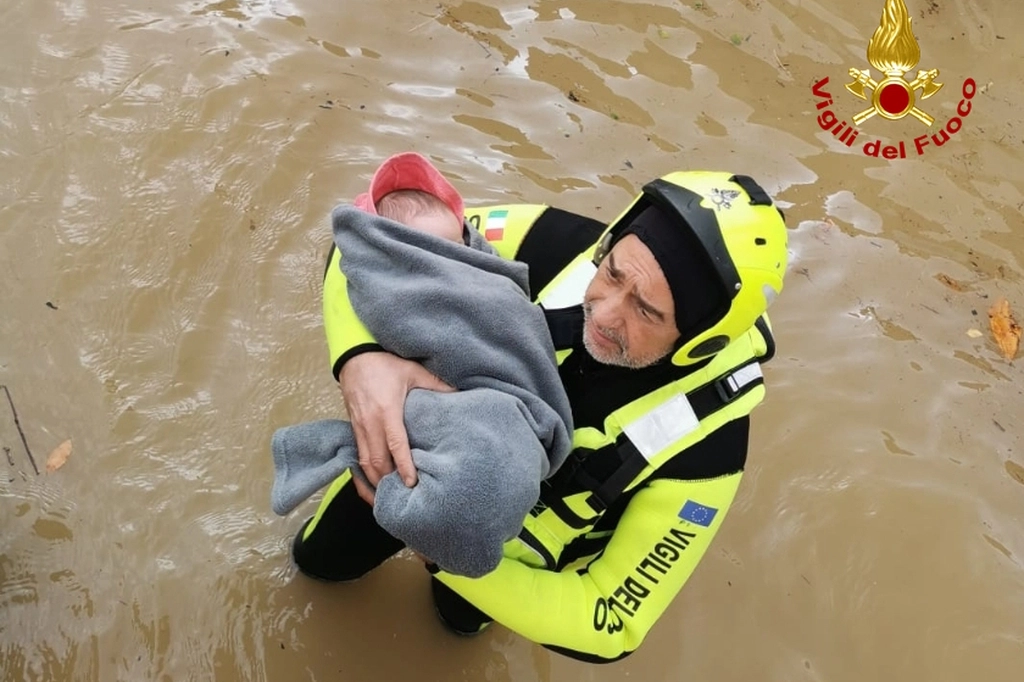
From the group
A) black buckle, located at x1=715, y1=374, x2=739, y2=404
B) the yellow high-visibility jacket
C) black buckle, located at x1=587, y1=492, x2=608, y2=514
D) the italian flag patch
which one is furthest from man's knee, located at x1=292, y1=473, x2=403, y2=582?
black buckle, located at x1=715, y1=374, x2=739, y2=404

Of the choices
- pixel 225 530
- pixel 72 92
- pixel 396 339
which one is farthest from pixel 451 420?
pixel 72 92

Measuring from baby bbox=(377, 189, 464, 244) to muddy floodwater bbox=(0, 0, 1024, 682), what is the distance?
116cm

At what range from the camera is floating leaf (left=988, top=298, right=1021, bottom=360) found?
354cm

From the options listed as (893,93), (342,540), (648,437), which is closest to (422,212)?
(648,437)

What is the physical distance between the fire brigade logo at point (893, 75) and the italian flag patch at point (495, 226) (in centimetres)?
297

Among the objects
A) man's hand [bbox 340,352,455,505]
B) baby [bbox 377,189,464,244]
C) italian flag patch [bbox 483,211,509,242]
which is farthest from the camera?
italian flag patch [bbox 483,211,509,242]

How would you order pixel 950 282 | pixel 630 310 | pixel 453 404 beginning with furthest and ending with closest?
pixel 950 282 → pixel 630 310 → pixel 453 404

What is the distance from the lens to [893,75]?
4422 millimetres

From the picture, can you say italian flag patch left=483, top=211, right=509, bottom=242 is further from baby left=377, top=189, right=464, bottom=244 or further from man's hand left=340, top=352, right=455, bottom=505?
man's hand left=340, top=352, right=455, bottom=505

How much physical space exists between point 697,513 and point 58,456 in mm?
2156

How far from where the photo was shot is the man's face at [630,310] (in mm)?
1790

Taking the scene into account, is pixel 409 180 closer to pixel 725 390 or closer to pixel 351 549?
pixel 725 390

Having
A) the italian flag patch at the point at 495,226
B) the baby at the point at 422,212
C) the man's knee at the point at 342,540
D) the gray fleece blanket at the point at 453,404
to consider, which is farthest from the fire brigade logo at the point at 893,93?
the man's knee at the point at 342,540

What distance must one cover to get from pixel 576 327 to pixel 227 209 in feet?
6.78
